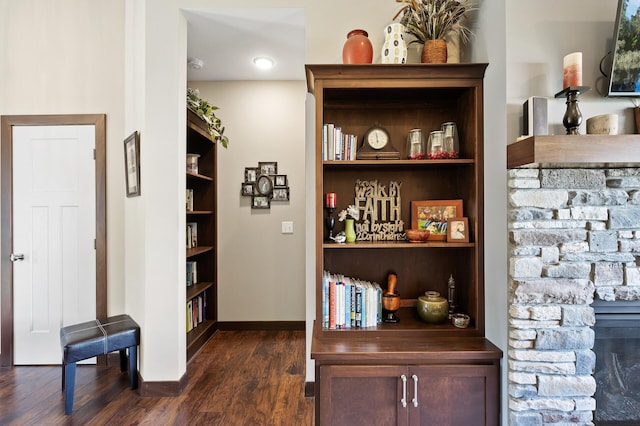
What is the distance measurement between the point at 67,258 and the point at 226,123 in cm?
190

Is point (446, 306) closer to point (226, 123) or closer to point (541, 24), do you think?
point (541, 24)

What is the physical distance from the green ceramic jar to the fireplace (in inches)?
26.2

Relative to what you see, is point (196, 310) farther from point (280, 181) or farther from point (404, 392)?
point (404, 392)

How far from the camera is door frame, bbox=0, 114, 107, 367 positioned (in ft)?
9.03

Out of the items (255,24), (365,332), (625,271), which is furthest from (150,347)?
(625,271)

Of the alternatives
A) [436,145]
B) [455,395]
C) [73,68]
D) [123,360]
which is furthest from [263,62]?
[455,395]

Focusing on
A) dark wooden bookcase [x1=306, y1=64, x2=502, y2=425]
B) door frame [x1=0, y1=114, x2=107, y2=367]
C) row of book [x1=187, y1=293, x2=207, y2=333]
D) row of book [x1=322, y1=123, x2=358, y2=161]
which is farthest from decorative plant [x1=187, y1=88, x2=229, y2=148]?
row of book [x1=187, y1=293, x2=207, y2=333]

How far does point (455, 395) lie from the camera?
5.27ft

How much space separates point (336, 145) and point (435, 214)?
72 centimetres

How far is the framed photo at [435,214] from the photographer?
6.36ft

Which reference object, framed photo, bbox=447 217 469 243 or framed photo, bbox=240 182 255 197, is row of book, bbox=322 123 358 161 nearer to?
framed photo, bbox=447 217 469 243

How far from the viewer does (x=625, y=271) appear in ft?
4.95

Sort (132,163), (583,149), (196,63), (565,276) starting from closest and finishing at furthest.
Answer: (583,149)
(565,276)
(132,163)
(196,63)

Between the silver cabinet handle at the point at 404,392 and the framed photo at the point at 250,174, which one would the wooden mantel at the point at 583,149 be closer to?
the silver cabinet handle at the point at 404,392
